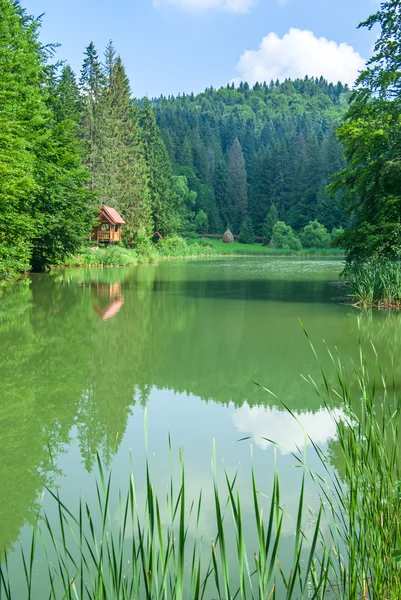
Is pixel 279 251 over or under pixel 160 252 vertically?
under

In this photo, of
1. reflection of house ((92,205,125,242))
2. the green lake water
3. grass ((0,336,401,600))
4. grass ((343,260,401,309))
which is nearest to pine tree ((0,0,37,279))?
the green lake water

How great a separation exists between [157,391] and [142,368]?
129cm

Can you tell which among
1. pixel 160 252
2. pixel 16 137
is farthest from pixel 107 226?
pixel 16 137

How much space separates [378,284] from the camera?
614 inches

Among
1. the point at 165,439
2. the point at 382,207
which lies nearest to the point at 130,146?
the point at 382,207

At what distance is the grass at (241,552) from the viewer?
1.95 metres

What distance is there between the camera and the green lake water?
14.4 ft

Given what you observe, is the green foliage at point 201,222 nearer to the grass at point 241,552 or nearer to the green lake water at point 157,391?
the green lake water at point 157,391

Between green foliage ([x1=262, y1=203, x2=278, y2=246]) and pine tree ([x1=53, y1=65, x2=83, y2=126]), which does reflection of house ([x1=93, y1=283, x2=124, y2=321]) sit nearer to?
pine tree ([x1=53, y1=65, x2=83, y2=126])

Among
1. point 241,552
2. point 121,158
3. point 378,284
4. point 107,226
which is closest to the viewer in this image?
point 241,552

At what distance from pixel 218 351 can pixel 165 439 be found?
4382 millimetres

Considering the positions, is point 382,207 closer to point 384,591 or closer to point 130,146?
point 384,591

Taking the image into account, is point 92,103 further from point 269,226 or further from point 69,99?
point 269,226

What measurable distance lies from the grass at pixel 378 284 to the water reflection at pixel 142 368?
2.93 feet
